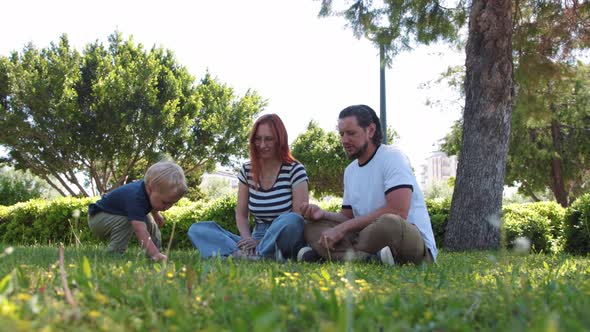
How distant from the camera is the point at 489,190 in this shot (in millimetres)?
9172

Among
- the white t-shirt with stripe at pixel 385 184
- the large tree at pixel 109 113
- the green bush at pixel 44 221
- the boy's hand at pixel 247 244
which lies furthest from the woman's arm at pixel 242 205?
the large tree at pixel 109 113

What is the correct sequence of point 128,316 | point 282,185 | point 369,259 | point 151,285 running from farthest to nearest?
1. point 282,185
2. point 369,259
3. point 151,285
4. point 128,316

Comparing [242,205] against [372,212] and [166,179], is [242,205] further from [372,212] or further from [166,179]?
[372,212]

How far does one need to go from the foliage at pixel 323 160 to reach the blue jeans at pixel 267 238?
25.9m

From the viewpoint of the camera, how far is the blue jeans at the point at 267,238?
4801mm

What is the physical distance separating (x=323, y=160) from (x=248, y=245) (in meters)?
26.4

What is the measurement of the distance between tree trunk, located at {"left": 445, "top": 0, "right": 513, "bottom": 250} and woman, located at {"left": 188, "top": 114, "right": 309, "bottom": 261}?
484 centimetres

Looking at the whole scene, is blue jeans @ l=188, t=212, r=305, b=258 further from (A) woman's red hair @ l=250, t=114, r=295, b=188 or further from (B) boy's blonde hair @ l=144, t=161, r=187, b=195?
(A) woman's red hair @ l=250, t=114, r=295, b=188

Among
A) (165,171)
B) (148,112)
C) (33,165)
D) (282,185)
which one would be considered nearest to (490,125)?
(282,185)

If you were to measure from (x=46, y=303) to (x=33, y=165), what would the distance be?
26.5 m

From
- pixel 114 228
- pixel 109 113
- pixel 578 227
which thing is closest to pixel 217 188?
pixel 109 113

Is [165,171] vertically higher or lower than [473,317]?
higher

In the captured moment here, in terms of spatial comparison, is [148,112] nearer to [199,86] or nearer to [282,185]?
[199,86]

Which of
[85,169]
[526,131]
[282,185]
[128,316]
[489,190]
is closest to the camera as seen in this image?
[128,316]
